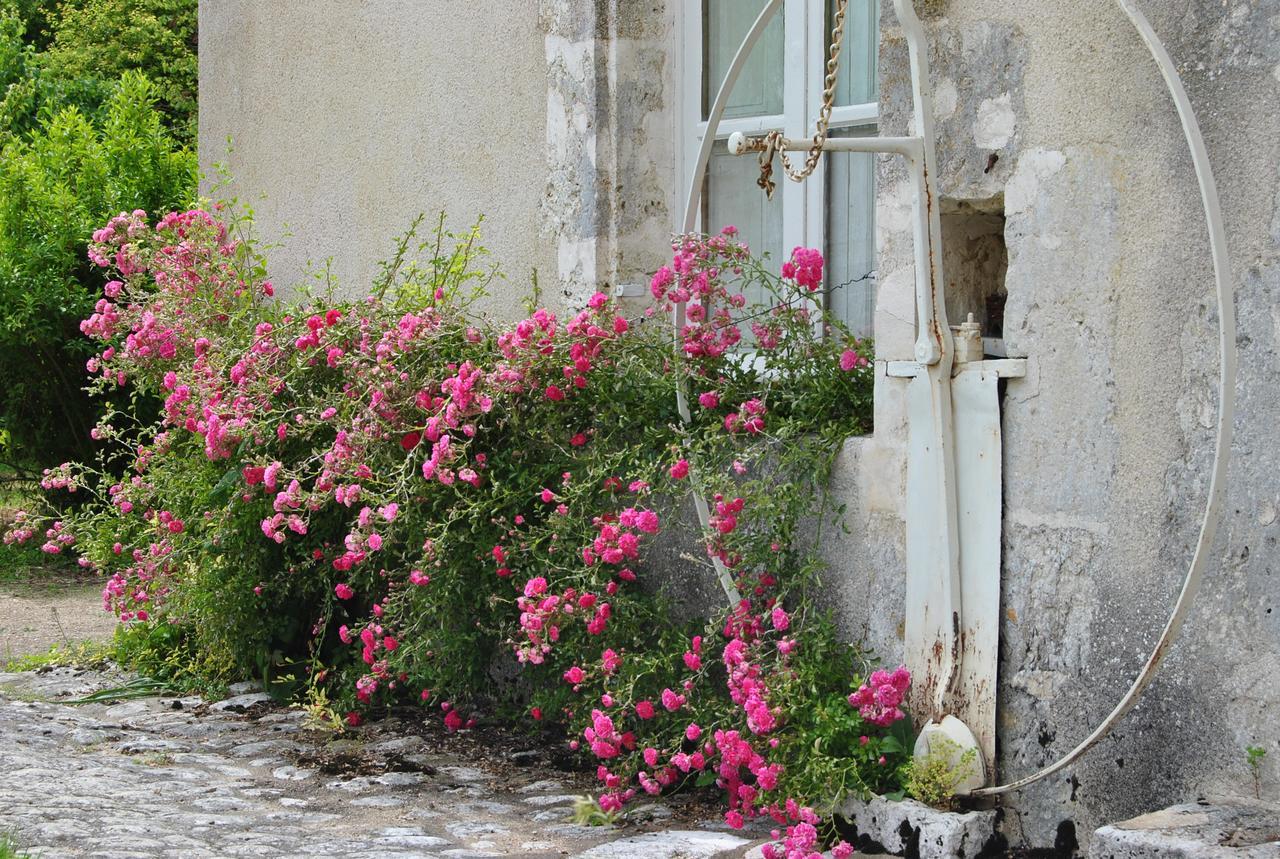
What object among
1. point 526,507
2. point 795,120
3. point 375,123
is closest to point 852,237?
point 795,120

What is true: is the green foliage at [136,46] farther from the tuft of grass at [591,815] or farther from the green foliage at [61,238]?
the tuft of grass at [591,815]

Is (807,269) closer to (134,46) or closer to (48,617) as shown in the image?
(48,617)

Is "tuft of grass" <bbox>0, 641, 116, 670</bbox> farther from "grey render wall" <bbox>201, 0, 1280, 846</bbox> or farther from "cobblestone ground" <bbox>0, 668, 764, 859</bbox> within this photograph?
"grey render wall" <bbox>201, 0, 1280, 846</bbox>

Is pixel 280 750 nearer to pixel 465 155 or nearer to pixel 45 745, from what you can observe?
pixel 45 745

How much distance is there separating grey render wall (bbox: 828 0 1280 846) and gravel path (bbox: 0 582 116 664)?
4.36 meters

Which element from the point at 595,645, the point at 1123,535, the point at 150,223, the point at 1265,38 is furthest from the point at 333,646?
the point at 150,223

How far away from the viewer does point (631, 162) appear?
433 cm

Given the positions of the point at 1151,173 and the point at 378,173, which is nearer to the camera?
the point at 1151,173

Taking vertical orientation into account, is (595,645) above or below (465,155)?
below

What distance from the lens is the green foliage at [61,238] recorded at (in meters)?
7.45

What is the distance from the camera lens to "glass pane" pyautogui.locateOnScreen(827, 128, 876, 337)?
3.85 metres

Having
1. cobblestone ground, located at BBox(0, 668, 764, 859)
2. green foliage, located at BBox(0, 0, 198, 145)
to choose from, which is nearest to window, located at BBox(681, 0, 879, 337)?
cobblestone ground, located at BBox(0, 668, 764, 859)

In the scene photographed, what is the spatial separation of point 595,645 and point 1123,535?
55.8 inches

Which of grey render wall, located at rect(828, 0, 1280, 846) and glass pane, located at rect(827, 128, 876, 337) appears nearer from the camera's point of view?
grey render wall, located at rect(828, 0, 1280, 846)
